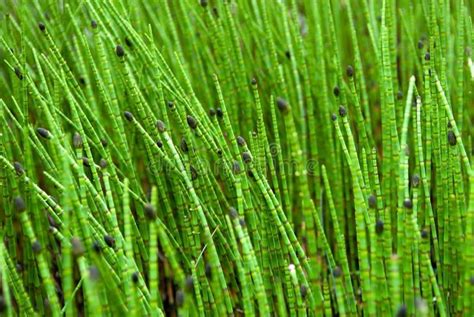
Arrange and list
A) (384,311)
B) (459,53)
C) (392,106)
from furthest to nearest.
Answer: (459,53) → (392,106) → (384,311)

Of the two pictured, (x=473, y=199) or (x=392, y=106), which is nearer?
(x=473, y=199)

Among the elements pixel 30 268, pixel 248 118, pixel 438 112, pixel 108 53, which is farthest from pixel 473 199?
pixel 108 53

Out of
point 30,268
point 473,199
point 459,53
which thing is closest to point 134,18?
point 30,268

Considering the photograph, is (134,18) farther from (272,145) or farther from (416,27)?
(416,27)

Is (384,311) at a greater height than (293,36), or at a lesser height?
lesser

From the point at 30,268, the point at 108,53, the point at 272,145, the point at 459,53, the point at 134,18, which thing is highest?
the point at 134,18

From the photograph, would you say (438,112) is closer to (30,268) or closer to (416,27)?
(416,27)

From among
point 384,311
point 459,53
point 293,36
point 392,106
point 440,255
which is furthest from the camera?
point 293,36
